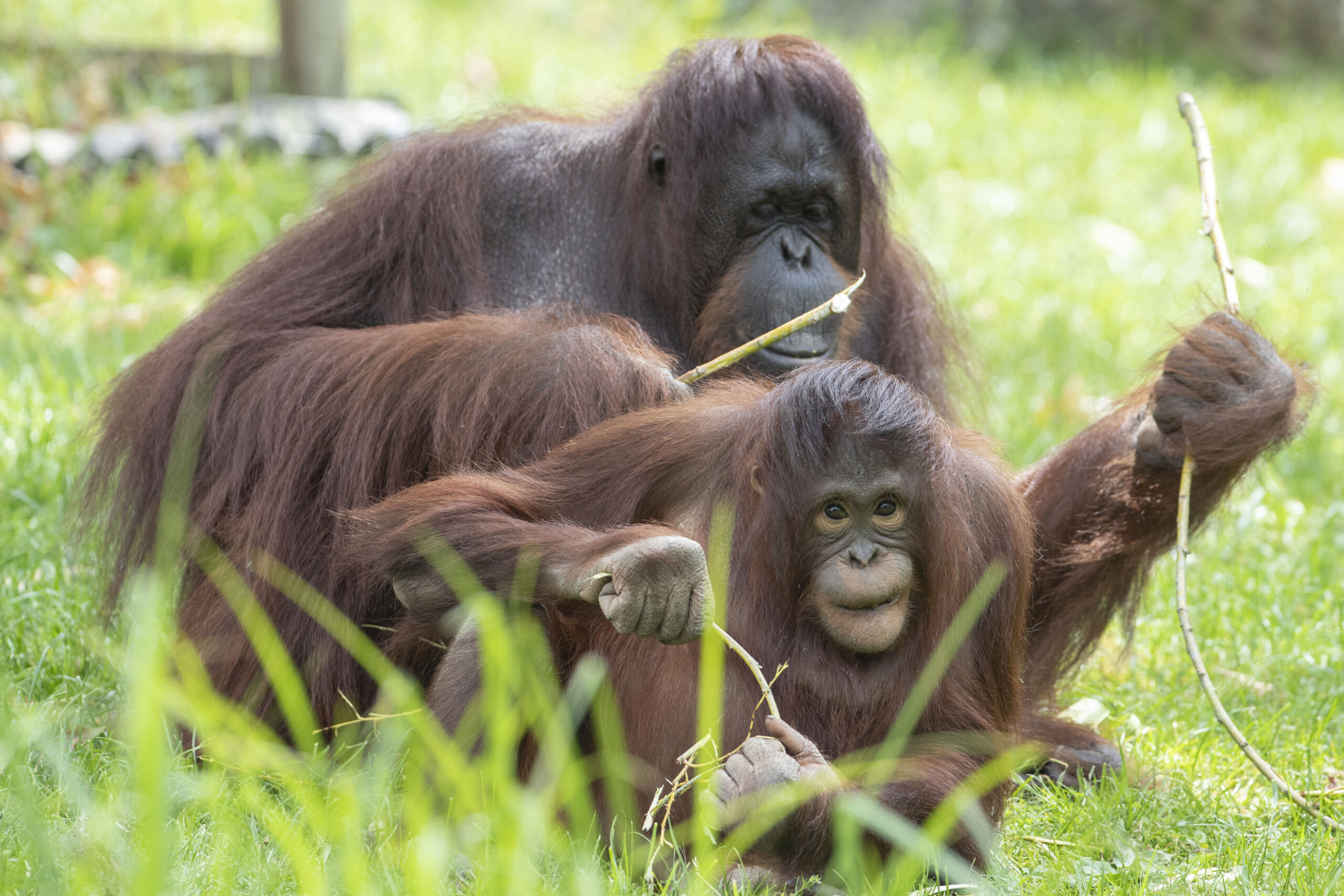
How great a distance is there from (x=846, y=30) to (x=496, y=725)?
32.5ft

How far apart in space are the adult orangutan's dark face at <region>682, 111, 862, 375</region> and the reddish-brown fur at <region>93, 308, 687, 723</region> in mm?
258

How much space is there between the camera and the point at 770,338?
308 cm

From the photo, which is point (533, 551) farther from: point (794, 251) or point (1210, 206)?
point (1210, 206)

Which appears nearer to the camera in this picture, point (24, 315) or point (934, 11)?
point (24, 315)

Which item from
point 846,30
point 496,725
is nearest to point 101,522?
point 496,725

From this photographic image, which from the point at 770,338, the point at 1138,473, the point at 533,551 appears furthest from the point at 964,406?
the point at 533,551

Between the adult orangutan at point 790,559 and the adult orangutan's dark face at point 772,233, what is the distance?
1.52 feet

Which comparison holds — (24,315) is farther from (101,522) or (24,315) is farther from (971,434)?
(971,434)

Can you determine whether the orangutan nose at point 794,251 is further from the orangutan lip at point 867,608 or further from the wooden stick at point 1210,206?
the orangutan lip at point 867,608

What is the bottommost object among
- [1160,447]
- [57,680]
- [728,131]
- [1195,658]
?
Answer: [57,680]

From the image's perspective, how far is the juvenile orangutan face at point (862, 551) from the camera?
8.14 ft

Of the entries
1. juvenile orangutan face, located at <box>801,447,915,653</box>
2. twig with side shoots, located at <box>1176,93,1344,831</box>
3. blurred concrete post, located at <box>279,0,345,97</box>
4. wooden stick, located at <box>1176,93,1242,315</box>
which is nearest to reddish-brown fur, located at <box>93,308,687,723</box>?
juvenile orangutan face, located at <box>801,447,915,653</box>

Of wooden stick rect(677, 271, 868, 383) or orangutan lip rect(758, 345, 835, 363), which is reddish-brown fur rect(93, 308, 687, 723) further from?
orangutan lip rect(758, 345, 835, 363)

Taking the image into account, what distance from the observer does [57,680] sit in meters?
3.29
